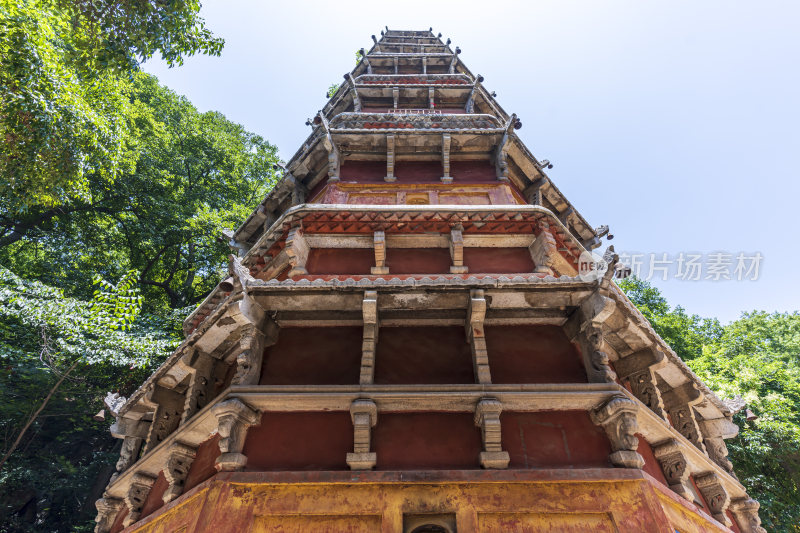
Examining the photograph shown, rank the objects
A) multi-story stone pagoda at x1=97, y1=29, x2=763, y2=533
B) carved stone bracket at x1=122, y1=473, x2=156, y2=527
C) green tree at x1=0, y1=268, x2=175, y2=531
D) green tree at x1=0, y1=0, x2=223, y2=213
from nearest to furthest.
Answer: multi-story stone pagoda at x1=97, y1=29, x2=763, y2=533, carved stone bracket at x1=122, y1=473, x2=156, y2=527, green tree at x1=0, y1=0, x2=223, y2=213, green tree at x1=0, y1=268, x2=175, y2=531

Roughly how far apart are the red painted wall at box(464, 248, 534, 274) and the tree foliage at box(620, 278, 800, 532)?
7.30 meters

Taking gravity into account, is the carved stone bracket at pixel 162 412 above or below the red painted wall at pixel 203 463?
above

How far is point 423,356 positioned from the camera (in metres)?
5.57

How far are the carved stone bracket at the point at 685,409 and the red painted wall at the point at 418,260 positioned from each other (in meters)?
4.31

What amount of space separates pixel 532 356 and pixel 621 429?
1352 millimetres

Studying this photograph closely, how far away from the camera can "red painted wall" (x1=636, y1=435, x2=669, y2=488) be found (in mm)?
5091

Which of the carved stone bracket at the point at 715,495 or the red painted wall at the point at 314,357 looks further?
the carved stone bracket at the point at 715,495

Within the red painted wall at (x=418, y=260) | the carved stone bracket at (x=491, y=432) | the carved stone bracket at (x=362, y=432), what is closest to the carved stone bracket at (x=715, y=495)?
the carved stone bracket at (x=491, y=432)

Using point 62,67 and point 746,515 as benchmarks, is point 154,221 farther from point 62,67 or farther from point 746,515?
point 746,515

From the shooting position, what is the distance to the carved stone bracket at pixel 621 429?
4430 mm

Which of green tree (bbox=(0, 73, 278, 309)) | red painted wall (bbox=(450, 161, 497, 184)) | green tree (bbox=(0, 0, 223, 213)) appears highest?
green tree (bbox=(0, 73, 278, 309))

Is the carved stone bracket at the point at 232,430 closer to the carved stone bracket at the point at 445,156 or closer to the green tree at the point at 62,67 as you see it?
the carved stone bracket at the point at 445,156

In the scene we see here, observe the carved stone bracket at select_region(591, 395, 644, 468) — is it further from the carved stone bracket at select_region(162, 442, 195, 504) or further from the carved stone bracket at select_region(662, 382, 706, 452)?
the carved stone bracket at select_region(162, 442, 195, 504)

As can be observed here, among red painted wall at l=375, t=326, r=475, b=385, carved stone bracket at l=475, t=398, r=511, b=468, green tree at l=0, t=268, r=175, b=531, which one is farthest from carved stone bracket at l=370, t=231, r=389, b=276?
green tree at l=0, t=268, r=175, b=531
